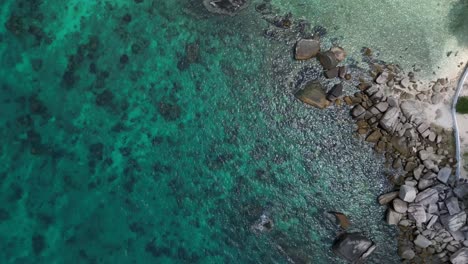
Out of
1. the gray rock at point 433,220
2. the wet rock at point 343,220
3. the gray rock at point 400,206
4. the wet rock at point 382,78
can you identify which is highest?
the wet rock at point 382,78

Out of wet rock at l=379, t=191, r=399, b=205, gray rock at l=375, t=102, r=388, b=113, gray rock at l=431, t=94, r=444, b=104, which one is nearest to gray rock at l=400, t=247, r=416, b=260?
wet rock at l=379, t=191, r=399, b=205

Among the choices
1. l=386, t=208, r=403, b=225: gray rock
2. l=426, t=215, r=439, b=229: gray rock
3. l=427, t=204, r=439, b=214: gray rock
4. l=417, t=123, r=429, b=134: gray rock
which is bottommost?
l=386, t=208, r=403, b=225: gray rock

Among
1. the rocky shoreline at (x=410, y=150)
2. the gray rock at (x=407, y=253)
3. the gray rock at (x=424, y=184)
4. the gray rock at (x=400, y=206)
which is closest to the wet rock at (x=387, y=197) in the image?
the rocky shoreline at (x=410, y=150)

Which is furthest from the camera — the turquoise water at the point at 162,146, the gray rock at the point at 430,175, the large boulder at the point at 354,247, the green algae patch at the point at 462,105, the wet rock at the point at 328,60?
the turquoise water at the point at 162,146

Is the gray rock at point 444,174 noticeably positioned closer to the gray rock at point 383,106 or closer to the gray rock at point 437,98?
the gray rock at point 437,98

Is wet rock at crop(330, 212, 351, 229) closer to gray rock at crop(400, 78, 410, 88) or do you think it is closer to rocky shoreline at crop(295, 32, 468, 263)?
rocky shoreline at crop(295, 32, 468, 263)

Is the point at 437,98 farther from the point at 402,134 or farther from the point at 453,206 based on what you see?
the point at 453,206
